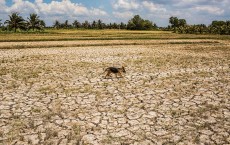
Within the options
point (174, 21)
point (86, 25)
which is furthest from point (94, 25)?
point (174, 21)

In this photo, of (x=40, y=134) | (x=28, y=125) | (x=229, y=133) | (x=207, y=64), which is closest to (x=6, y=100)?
(x=28, y=125)

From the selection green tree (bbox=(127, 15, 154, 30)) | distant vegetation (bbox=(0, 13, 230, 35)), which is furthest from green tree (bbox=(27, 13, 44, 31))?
green tree (bbox=(127, 15, 154, 30))

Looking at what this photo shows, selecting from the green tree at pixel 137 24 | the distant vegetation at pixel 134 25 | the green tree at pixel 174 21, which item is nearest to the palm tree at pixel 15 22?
the distant vegetation at pixel 134 25

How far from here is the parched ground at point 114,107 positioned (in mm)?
5145

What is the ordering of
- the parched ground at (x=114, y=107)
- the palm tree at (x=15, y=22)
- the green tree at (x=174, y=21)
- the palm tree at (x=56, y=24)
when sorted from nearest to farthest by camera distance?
the parched ground at (x=114, y=107), the palm tree at (x=15, y=22), the green tree at (x=174, y=21), the palm tree at (x=56, y=24)

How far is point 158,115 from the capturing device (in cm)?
627

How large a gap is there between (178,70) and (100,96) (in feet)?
18.8

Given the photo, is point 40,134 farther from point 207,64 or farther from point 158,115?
point 207,64

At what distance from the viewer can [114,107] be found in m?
6.86

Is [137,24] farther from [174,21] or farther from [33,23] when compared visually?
[33,23]

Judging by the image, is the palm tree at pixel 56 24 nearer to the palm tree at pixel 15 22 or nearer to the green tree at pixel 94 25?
the green tree at pixel 94 25

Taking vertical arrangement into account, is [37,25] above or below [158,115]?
above

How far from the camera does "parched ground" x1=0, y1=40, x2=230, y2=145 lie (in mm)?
5145

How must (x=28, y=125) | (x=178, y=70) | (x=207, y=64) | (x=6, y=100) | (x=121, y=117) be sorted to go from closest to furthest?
(x=28, y=125), (x=121, y=117), (x=6, y=100), (x=178, y=70), (x=207, y=64)
